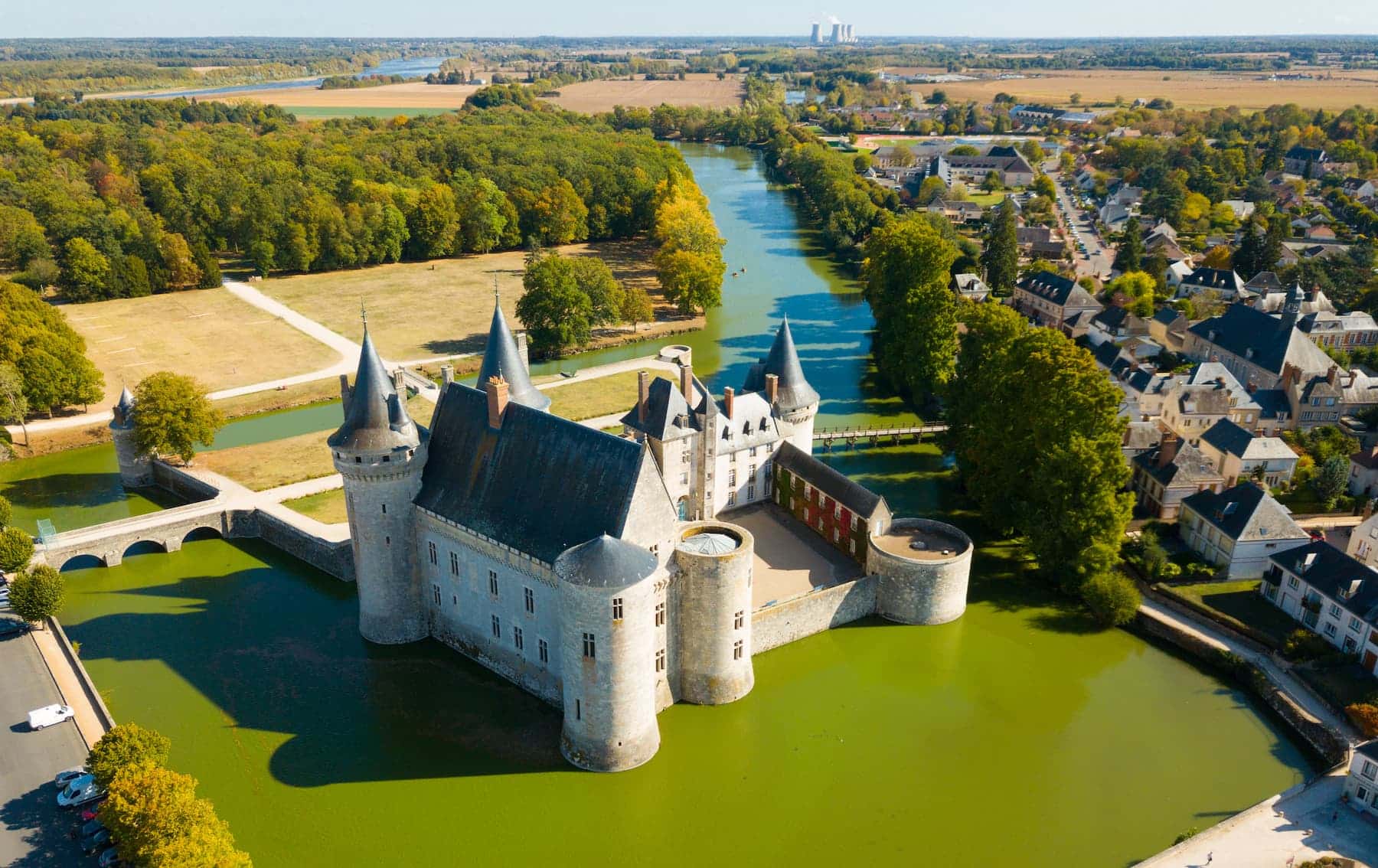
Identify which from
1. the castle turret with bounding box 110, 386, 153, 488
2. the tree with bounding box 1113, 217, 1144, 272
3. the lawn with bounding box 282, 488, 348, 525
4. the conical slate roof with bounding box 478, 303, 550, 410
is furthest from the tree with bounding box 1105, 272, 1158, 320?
the castle turret with bounding box 110, 386, 153, 488

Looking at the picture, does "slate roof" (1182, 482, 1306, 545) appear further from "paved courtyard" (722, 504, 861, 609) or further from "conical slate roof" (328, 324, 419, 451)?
"conical slate roof" (328, 324, 419, 451)

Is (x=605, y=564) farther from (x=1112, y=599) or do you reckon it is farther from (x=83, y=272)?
(x=83, y=272)

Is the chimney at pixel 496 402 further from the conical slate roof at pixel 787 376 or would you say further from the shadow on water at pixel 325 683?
the conical slate roof at pixel 787 376

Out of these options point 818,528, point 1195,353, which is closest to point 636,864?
point 818,528

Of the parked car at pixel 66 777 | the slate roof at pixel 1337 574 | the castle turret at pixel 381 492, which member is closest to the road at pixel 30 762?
the parked car at pixel 66 777

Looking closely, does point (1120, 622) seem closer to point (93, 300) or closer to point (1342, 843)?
point (1342, 843)

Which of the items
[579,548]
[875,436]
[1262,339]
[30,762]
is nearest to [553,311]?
[875,436]
